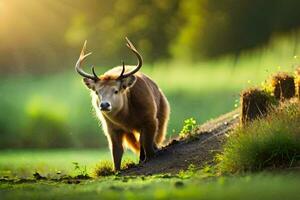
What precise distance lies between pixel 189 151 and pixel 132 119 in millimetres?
1325

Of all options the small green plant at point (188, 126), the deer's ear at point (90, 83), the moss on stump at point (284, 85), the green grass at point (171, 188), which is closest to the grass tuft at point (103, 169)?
the deer's ear at point (90, 83)

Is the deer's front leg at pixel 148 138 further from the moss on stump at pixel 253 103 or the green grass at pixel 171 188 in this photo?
the green grass at pixel 171 188

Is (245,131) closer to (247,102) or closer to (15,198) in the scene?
(247,102)

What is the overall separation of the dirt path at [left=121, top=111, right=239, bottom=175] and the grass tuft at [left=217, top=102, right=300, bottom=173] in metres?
1.75

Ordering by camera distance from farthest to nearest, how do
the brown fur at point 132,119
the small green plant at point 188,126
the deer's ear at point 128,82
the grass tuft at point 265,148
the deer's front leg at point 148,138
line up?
the small green plant at point 188,126 → the deer's front leg at point 148,138 → the brown fur at point 132,119 → the deer's ear at point 128,82 → the grass tuft at point 265,148

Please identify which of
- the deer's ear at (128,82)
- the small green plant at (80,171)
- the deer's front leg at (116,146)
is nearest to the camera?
the small green plant at (80,171)

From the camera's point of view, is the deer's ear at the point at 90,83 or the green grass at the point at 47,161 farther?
the green grass at the point at 47,161

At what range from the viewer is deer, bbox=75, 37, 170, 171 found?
1633 centimetres

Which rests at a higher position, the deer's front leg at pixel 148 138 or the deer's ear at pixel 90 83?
the deer's ear at pixel 90 83

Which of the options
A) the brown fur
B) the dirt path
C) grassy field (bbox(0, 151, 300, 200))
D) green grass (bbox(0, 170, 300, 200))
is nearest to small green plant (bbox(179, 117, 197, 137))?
the dirt path

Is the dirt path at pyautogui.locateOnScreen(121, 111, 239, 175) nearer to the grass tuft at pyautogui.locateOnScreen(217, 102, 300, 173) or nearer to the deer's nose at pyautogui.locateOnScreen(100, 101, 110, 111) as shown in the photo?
the deer's nose at pyautogui.locateOnScreen(100, 101, 110, 111)

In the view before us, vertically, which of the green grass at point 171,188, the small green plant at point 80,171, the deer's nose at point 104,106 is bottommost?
the green grass at point 171,188

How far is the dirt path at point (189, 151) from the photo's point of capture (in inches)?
627

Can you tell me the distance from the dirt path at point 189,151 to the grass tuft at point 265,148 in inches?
69.0
